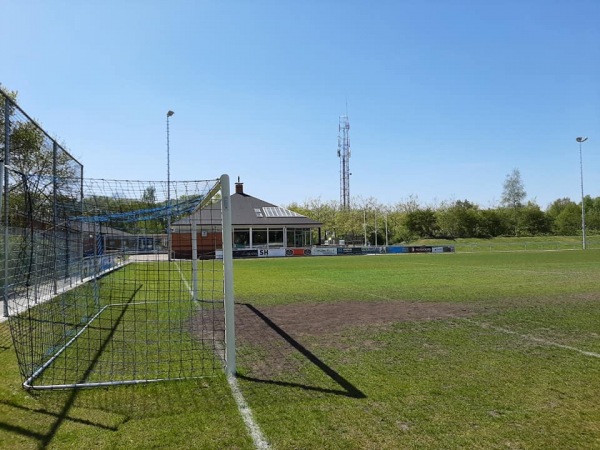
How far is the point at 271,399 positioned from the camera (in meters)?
4.96

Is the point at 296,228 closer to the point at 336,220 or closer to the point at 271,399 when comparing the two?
the point at 336,220

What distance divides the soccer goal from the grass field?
518 millimetres

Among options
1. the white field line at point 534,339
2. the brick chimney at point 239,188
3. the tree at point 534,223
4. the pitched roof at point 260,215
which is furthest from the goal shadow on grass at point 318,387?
the tree at point 534,223

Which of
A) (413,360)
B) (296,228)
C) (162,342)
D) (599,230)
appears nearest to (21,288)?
(162,342)

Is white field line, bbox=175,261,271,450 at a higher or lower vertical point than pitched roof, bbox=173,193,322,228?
lower

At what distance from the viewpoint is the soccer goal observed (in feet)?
20.1

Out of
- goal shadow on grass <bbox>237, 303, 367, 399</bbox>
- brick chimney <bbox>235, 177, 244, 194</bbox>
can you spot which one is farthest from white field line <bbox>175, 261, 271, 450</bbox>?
brick chimney <bbox>235, 177, 244, 194</bbox>

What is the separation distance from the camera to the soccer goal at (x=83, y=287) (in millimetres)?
6121

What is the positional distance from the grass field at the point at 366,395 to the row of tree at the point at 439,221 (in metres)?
57.8

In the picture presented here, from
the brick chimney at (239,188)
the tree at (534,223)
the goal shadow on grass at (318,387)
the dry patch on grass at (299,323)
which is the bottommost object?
the dry patch on grass at (299,323)

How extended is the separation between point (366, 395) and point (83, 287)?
410 inches

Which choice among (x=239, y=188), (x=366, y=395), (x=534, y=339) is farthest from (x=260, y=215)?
(x=366, y=395)

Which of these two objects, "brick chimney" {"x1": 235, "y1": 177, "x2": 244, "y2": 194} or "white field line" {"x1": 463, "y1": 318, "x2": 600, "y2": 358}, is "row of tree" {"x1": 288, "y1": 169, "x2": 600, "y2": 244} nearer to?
"brick chimney" {"x1": 235, "y1": 177, "x2": 244, "y2": 194}

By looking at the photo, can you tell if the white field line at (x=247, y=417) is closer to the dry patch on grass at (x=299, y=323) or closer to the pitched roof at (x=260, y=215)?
the dry patch on grass at (x=299, y=323)
